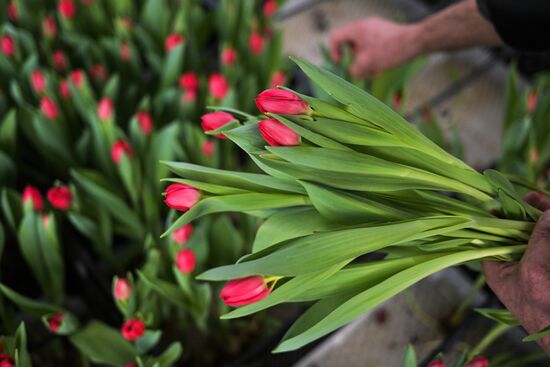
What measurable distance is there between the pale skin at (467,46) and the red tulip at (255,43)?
12cm

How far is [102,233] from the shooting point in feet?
2.72

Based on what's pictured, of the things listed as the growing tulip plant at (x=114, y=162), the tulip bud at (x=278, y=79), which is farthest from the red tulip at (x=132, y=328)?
the tulip bud at (x=278, y=79)

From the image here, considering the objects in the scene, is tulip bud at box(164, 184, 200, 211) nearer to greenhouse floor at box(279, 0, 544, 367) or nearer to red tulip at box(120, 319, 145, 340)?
red tulip at box(120, 319, 145, 340)

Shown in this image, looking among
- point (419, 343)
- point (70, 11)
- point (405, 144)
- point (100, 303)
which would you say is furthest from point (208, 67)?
point (405, 144)

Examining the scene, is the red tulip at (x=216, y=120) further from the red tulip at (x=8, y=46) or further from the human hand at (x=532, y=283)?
the red tulip at (x=8, y=46)

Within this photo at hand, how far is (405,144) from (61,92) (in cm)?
58

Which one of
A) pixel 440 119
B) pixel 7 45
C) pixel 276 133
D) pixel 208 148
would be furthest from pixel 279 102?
pixel 440 119

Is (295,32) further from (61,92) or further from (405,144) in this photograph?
(405,144)

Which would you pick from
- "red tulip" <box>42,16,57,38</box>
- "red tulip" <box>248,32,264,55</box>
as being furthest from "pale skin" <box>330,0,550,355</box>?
"red tulip" <box>42,16,57,38</box>

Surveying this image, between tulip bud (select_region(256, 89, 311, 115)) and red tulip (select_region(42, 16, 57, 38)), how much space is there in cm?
64

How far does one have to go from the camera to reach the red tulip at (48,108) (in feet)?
2.70

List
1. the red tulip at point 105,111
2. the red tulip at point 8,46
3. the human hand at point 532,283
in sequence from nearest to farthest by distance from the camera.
Answer: the human hand at point 532,283
the red tulip at point 105,111
the red tulip at point 8,46

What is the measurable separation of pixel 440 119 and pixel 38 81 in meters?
0.79

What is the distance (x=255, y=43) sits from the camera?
972 mm
